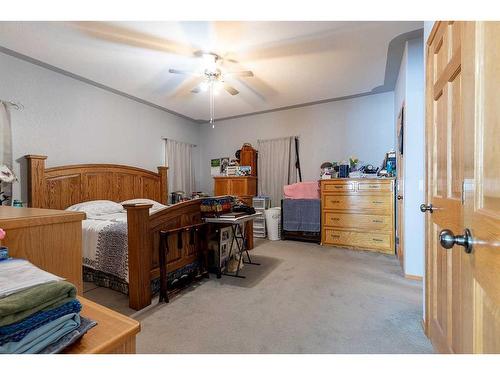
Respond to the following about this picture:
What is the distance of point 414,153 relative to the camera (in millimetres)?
2523

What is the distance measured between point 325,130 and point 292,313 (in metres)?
3.57

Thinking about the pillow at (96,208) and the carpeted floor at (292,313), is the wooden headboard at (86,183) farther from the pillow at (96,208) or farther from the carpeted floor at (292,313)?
the carpeted floor at (292,313)

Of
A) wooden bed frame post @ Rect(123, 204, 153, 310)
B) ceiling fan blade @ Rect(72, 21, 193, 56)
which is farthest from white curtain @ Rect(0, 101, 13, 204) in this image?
wooden bed frame post @ Rect(123, 204, 153, 310)

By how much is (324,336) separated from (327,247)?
2.32m

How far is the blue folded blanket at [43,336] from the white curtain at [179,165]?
175 inches

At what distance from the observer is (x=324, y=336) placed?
1565 millimetres

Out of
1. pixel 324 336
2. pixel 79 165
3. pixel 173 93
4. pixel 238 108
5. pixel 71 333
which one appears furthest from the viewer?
pixel 238 108

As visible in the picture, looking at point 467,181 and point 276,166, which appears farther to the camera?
point 276,166

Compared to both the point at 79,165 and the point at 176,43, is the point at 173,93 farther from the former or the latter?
the point at 79,165

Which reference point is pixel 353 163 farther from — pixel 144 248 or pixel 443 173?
pixel 144 248

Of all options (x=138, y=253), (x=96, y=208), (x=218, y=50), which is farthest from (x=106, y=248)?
(x=218, y=50)
